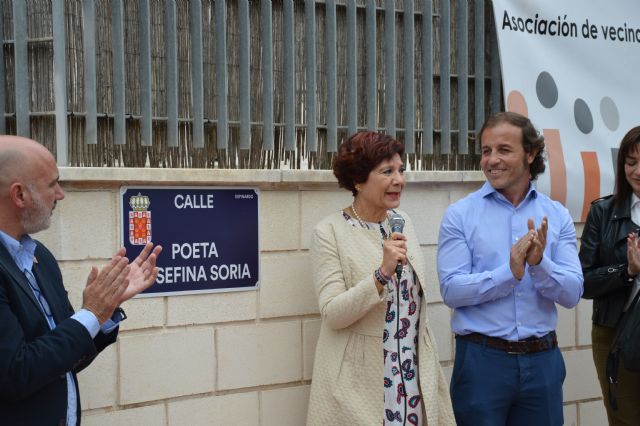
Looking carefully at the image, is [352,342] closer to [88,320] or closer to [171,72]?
[88,320]

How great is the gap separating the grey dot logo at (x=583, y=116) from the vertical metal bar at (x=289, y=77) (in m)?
2.04

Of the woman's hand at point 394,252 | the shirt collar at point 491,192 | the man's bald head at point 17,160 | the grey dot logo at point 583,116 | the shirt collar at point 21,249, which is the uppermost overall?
the grey dot logo at point 583,116

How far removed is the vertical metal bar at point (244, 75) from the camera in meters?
4.73

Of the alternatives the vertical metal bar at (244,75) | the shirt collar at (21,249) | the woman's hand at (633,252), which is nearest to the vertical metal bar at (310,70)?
the vertical metal bar at (244,75)

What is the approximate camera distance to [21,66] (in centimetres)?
414

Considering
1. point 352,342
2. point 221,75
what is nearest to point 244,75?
point 221,75

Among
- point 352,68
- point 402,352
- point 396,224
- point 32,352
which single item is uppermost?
point 352,68

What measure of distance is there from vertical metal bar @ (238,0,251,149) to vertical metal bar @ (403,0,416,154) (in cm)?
108

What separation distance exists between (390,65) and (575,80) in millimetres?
1382

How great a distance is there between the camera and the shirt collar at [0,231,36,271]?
9.86ft

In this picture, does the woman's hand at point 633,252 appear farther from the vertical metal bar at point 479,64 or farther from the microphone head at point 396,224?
→ the vertical metal bar at point 479,64

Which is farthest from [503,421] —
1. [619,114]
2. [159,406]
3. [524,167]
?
[619,114]

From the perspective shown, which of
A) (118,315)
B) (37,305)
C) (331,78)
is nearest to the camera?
(37,305)

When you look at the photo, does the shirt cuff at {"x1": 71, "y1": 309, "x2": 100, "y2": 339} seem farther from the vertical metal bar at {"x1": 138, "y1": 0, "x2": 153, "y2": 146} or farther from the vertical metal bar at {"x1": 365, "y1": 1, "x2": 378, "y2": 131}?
the vertical metal bar at {"x1": 365, "y1": 1, "x2": 378, "y2": 131}
